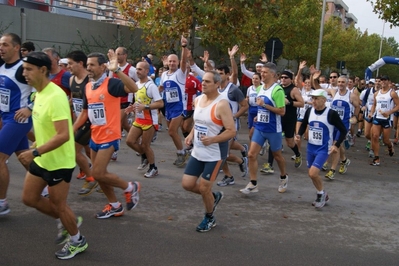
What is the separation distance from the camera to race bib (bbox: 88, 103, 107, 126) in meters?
5.69

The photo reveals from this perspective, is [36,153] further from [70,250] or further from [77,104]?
[77,104]

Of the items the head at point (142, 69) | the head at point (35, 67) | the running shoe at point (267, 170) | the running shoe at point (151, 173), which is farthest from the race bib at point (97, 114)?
the running shoe at point (267, 170)

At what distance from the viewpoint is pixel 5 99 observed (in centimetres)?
574

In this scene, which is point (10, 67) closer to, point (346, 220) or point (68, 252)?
point (68, 252)

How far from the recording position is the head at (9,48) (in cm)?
567

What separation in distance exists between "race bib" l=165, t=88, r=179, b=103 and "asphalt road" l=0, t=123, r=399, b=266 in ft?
5.40

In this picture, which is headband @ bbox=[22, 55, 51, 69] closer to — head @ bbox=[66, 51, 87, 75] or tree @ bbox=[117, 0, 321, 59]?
head @ bbox=[66, 51, 87, 75]

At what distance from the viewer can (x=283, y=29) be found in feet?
94.2

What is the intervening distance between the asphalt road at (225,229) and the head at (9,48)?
6.03 ft

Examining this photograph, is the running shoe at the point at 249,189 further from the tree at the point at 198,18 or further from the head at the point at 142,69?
the tree at the point at 198,18

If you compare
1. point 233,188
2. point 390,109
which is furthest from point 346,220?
point 390,109

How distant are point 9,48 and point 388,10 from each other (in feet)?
50.7

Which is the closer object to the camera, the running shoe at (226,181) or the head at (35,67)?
the head at (35,67)

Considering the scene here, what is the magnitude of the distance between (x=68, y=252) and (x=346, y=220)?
376cm
